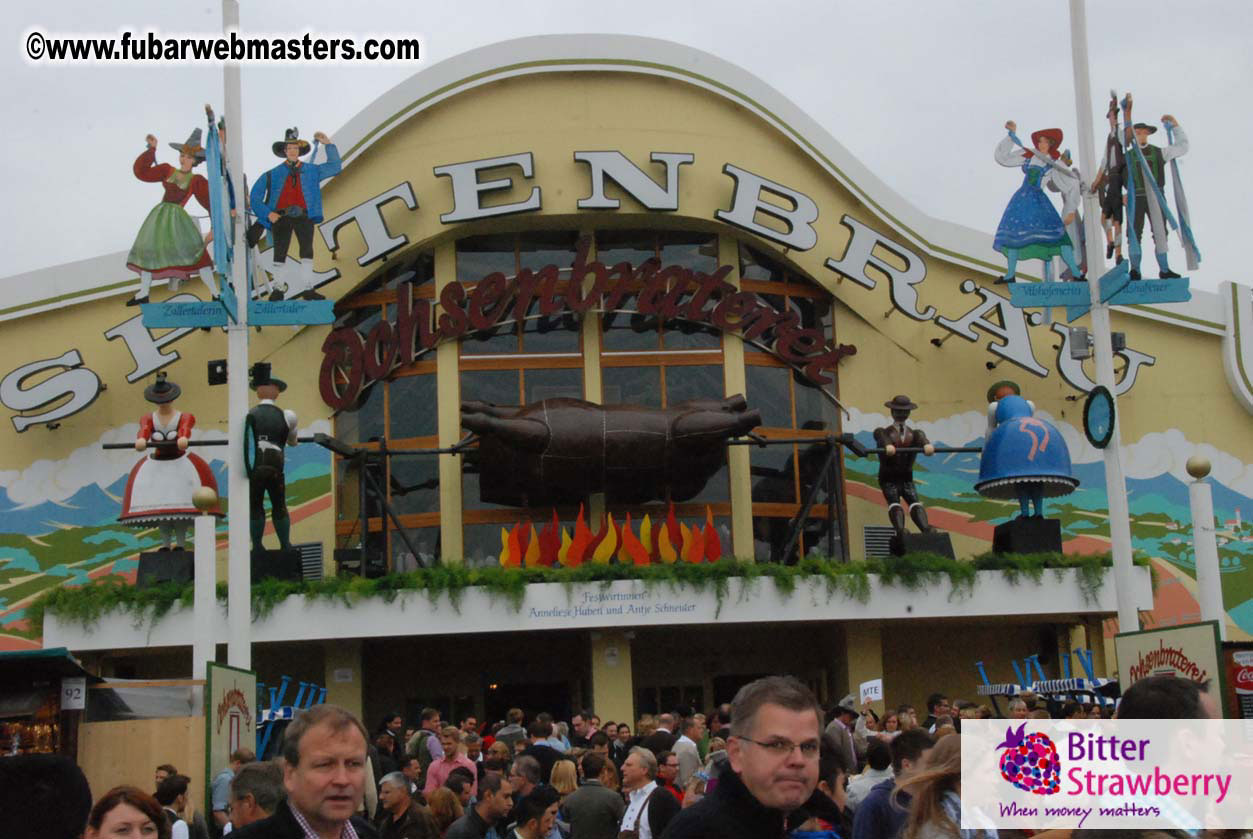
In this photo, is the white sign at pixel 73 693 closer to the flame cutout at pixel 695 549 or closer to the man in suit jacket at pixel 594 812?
the man in suit jacket at pixel 594 812

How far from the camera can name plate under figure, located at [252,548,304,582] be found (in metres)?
24.8

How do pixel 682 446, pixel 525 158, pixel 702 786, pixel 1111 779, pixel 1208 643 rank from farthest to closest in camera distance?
pixel 525 158 → pixel 682 446 → pixel 1208 643 → pixel 702 786 → pixel 1111 779

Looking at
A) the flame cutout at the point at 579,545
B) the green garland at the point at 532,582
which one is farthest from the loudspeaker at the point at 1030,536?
the flame cutout at the point at 579,545

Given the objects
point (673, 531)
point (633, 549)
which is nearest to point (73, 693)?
point (633, 549)

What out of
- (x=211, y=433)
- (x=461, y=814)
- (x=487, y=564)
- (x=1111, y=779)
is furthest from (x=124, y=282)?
(x=1111, y=779)

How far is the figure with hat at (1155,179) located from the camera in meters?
23.1

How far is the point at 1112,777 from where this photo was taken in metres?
5.09

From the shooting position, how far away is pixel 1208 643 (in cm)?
1491

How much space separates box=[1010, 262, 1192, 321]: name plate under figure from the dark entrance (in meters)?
10.6

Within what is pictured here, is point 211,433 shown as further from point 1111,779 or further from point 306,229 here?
point 1111,779

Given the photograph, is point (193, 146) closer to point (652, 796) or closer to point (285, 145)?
point (285, 145)

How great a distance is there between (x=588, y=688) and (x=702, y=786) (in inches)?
656

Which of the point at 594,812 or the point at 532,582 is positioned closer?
the point at 594,812

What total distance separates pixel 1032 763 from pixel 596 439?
65.9ft
